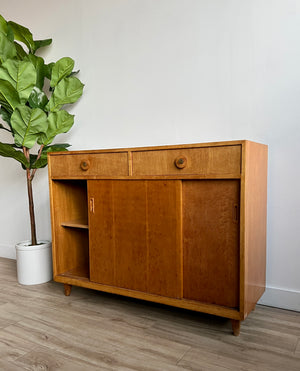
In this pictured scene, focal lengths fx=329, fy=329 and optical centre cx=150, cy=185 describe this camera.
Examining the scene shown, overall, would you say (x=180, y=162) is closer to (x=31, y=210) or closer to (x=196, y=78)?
(x=196, y=78)

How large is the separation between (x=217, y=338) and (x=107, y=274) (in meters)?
0.67

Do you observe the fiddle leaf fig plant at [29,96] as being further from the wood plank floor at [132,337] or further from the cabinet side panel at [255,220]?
the cabinet side panel at [255,220]

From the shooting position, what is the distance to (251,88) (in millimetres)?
1829

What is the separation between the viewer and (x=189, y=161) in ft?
5.05

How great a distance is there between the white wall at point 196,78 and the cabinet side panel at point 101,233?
1.77 ft

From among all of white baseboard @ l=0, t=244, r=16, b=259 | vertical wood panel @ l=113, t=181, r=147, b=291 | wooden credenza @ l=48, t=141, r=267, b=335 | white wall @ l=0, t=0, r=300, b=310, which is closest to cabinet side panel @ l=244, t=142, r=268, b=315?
wooden credenza @ l=48, t=141, r=267, b=335

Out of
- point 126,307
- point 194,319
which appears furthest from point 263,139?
point 126,307

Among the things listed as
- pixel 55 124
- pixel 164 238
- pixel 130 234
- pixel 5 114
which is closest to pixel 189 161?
pixel 164 238

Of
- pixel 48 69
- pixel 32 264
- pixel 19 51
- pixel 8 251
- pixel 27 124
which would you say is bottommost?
pixel 8 251

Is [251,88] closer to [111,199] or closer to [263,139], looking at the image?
[263,139]

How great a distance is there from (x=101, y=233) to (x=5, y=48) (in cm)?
133

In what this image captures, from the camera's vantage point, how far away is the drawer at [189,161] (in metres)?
1.44

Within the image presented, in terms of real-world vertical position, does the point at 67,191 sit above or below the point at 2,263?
above

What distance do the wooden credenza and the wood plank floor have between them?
0.42 feet
